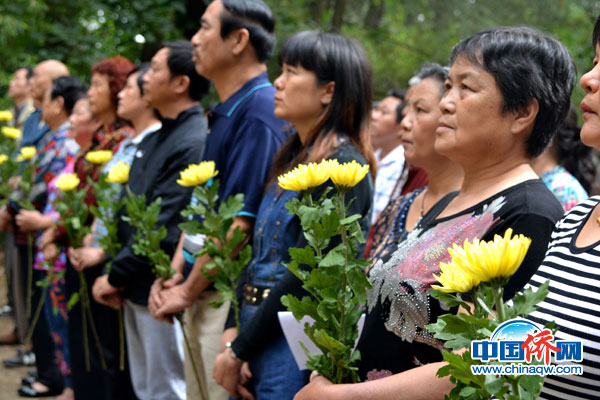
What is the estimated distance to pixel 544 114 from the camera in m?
1.87

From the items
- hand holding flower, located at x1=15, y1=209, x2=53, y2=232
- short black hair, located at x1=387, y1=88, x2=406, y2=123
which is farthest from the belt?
short black hair, located at x1=387, y1=88, x2=406, y2=123

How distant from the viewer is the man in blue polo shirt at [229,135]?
303cm

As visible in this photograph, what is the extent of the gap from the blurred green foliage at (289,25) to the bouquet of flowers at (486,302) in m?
6.10

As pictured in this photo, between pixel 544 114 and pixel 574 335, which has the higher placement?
pixel 544 114

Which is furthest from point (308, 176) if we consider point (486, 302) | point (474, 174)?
point (486, 302)

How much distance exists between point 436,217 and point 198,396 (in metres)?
1.78

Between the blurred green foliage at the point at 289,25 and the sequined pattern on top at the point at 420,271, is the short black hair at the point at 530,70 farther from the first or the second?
the blurred green foliage at the point at 289,25

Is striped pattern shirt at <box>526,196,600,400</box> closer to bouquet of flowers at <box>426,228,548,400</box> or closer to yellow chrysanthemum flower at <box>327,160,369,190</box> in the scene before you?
bouquet of flowers at <box>426,228,548,400</box>

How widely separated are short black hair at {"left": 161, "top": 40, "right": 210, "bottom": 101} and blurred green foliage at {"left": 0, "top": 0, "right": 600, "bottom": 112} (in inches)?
118

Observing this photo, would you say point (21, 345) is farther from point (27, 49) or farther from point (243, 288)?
point (243, 288)

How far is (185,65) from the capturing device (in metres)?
3.99

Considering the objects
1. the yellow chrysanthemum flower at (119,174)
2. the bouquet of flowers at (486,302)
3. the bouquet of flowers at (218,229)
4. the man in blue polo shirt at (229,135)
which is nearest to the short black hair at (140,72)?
the yellow chrysanthemum flower at (119,174)

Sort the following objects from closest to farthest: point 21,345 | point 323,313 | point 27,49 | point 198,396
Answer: point 323,313
point 198,396
point 21,345
point 27,49

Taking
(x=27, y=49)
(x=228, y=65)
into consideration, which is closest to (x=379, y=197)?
(x=228, y=65)
